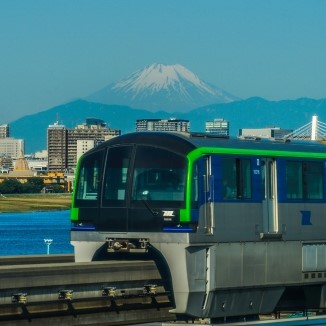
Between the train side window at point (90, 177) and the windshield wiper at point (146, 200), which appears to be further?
the train side window at point (90, 177)

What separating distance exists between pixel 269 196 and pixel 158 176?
8.14ft

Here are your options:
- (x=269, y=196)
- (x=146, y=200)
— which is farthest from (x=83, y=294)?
(x=269, y=196)

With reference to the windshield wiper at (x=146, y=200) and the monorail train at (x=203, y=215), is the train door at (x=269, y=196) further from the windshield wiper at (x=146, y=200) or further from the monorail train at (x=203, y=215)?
the windshield wiper at (x=146, y=200)

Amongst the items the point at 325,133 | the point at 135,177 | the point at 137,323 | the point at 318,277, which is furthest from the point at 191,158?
the point at 325,133

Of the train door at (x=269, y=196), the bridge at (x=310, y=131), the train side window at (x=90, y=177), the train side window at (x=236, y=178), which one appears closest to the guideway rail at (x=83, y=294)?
the train side window at (x=90, y=177)

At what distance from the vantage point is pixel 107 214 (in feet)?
75.5

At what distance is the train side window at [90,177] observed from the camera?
23.3 metres

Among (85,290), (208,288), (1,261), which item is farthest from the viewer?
(1,261)

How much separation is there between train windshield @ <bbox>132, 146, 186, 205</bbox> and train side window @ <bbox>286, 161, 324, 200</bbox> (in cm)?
295

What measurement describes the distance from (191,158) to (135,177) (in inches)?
42.8

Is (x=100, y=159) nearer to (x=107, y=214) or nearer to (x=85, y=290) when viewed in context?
(x=107, y=214)

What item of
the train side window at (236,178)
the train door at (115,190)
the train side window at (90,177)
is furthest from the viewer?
the train side window at (90,177)

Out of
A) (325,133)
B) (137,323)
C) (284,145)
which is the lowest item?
(137,323)

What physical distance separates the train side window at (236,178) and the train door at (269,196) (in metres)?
0.48
